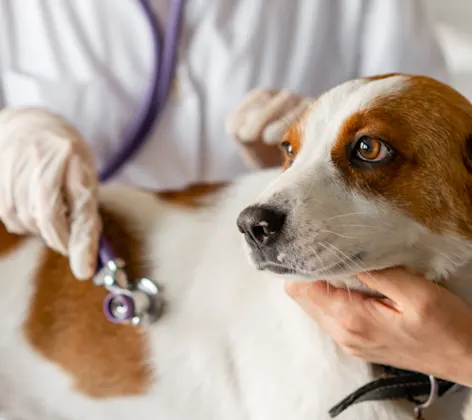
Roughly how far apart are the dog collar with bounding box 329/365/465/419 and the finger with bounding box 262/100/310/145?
1.28 ft

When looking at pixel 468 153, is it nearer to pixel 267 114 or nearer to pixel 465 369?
pixel 465 369

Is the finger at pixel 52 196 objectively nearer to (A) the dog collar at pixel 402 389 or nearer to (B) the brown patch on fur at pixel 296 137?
(B) the brown patch on fur at pixel 296 137

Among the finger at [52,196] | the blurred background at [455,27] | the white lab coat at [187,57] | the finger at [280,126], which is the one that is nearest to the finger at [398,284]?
the finger at [280,126]

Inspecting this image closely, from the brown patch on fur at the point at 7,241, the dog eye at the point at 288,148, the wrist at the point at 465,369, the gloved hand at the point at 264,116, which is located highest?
the dog eye at the point at 288,148

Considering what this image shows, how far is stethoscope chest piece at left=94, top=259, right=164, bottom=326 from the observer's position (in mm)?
840

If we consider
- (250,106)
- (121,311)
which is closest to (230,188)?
(250,106)

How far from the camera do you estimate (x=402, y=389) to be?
2.39 feet

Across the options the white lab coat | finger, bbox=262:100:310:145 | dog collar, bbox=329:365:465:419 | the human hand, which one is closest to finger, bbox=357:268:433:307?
the human hand

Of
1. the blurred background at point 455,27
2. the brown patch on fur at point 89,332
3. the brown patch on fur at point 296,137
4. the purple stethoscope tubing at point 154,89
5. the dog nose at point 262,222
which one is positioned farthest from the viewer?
the blurred background at point 455,27

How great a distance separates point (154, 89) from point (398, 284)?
0.59 meters

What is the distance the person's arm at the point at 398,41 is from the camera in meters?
1.11

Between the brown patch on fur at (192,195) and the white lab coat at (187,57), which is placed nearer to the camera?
the brown patch on fur at (192,195)

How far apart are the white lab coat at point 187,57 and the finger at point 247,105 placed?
0.38ft

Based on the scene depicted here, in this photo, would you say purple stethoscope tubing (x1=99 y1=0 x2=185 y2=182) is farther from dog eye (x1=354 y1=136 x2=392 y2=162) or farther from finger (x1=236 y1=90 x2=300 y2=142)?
dog eye (x1=354 y1=136 x2=392 y2=162)
